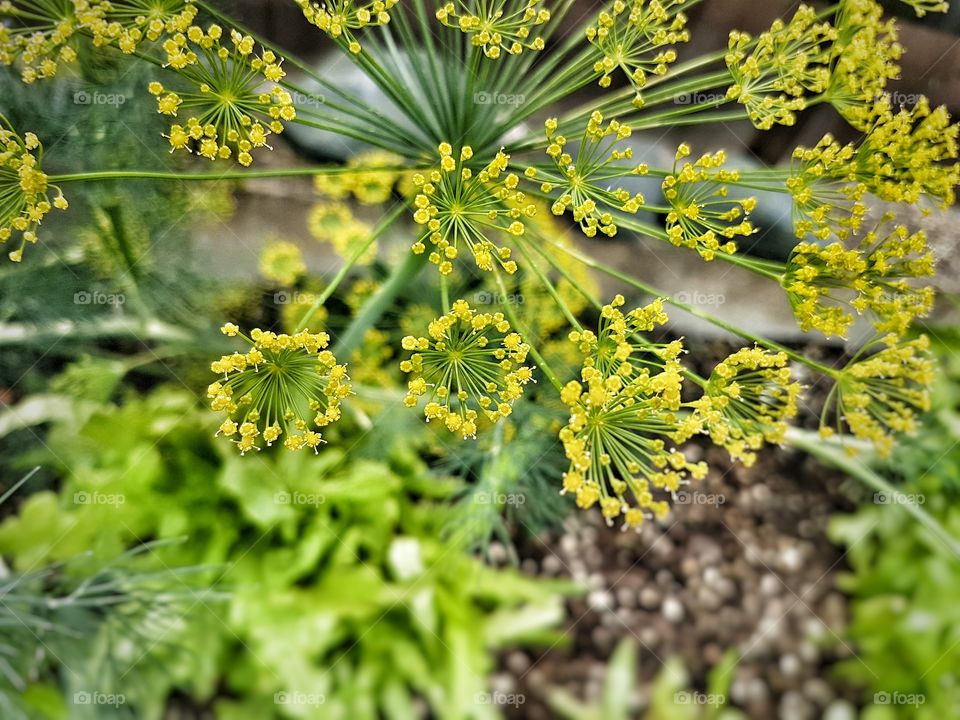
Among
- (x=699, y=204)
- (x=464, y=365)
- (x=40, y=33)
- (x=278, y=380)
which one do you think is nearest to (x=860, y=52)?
(x=699, y=204)

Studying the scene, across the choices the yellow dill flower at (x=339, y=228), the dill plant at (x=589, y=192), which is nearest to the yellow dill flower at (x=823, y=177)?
the dill plant at (x=589, y=192)

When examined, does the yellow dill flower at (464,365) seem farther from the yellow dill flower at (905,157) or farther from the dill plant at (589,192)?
the yellow dill flower at (905,157)

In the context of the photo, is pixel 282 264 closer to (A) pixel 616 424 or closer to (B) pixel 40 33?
(B) pixel 40 33

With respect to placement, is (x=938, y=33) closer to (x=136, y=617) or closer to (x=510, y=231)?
(x=510, y=231)

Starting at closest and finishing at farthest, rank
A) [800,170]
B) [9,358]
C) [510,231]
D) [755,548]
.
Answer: [510,231]
[800,170]
[9,358]
[755,548]

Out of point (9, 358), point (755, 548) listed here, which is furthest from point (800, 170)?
point (9, 358)

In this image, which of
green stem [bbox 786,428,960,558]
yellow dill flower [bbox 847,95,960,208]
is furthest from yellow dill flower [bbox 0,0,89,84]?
green stem [bbox 786,428,960,558]

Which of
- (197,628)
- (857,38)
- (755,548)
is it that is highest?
(857,38)
